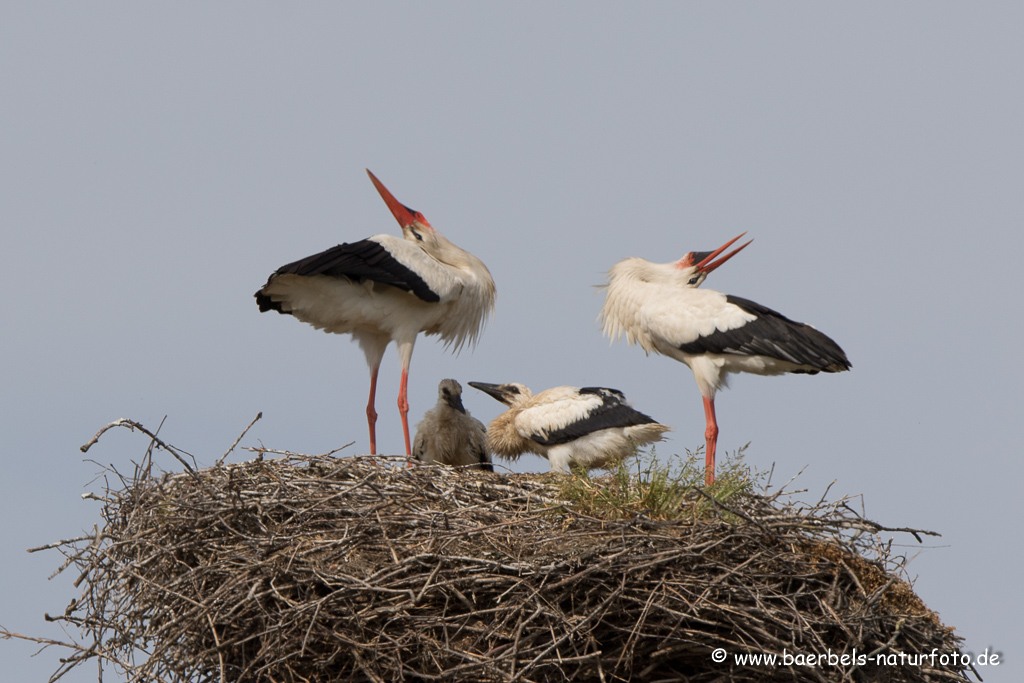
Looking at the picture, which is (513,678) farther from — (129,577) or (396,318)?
(396,318)

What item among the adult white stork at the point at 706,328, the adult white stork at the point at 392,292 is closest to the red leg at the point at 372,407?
the adult white stork at the point at 392,292

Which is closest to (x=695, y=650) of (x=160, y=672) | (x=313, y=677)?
(x=313, y=677)

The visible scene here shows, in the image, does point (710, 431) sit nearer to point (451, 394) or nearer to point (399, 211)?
point (451, 394)

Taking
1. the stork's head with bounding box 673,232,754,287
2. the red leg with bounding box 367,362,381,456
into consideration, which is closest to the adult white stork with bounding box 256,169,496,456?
the red leg with bounding box 367,362,381,456

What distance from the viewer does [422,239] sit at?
7.77 m

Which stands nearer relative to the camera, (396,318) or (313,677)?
(313,677)

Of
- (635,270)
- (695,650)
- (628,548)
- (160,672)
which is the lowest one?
(160,672)

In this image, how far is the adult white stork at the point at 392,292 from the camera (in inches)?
268

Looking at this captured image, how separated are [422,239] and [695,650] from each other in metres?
3.86

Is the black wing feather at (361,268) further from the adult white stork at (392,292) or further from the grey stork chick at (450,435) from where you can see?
the grey stork chick at (450,435)

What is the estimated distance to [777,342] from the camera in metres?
6.53

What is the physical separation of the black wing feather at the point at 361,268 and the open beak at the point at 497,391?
3.51ft

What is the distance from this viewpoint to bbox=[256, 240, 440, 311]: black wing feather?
657 centimetres

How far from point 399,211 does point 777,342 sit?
2.92 m
